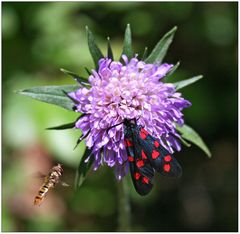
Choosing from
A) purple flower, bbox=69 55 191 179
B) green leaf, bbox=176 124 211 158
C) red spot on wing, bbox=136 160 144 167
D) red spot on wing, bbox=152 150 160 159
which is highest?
purple flower, bbox=69 55 191 179

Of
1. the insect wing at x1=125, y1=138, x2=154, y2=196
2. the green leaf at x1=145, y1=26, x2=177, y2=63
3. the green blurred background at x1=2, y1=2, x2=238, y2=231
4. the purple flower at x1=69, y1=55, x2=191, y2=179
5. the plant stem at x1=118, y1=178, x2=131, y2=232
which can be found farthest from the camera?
the green blurred background at x1=2, y1=2, x2=238, y2=231

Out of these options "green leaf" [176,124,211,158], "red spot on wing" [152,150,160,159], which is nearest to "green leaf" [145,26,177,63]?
"green leaf" [176,124,211,158]

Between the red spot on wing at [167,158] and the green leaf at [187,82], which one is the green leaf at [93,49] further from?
the red spot on wing at [167,158]

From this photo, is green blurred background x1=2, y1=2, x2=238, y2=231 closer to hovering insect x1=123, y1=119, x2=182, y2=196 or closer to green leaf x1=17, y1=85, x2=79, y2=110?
green leaf x1=17, y1=85, x2=79, y2=110

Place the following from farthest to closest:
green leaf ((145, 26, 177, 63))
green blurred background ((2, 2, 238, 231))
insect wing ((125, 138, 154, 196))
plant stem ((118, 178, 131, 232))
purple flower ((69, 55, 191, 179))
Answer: green blurred background ((2, 2, 238, 231))
plant stem ((118, 178, 131, 232))
green leaf ((145, 26, 177, 63))
purple flower ((69, 55, 191, 179))
insect wing ((125, 138, 154, 196))

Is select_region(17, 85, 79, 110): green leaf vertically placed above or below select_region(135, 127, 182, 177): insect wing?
above

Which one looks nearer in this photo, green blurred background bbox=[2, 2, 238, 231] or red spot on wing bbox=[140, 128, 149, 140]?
red spot on wing bbox=[140, 128, 149, 140]

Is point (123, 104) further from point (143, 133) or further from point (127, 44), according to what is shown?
point (127, 44)

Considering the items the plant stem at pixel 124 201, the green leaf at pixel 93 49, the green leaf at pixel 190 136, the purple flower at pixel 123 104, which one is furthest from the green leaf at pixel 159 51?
the plant stem at pixel 124 201

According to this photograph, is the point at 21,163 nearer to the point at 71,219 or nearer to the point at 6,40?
the point at 71,219
